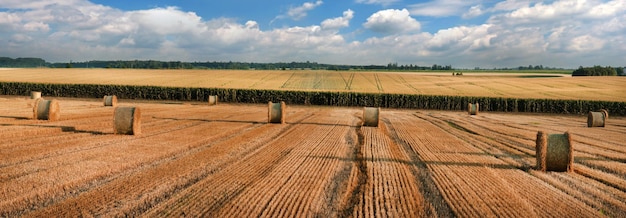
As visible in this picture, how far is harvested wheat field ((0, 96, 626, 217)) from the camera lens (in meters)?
6.91

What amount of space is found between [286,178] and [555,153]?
6449 mm

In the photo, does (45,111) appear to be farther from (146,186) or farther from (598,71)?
(598,71)

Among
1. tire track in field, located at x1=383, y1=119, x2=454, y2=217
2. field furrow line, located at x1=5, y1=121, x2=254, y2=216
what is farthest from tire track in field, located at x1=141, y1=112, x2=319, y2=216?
tire track in field, located at x1=383, y1=119, x2=454, y2=217

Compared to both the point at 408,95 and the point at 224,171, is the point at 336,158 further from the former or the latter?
the point at 408,95

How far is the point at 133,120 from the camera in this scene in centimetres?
1482

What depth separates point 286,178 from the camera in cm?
891

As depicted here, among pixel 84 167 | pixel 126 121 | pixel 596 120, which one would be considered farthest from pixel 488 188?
pixel 596 120

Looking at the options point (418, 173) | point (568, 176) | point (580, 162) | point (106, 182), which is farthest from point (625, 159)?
point (106, 182)

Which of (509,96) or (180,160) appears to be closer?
(180,160)

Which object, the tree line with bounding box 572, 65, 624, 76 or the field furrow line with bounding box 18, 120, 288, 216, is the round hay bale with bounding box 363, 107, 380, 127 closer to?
the field furrow line with bounding box 18, 120, 288, 216

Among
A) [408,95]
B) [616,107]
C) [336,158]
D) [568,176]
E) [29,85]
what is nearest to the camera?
[568,176]

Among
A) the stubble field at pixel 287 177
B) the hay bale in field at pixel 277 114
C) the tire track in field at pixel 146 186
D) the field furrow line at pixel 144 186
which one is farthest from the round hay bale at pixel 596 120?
the field furrow line at pixel 144 186

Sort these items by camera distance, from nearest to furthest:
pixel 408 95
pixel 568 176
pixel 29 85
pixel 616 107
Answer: pixel 568 176 < pixel 616 107 < pixel 408 95 < pixel 29 85

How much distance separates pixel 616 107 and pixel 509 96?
9414 mm
